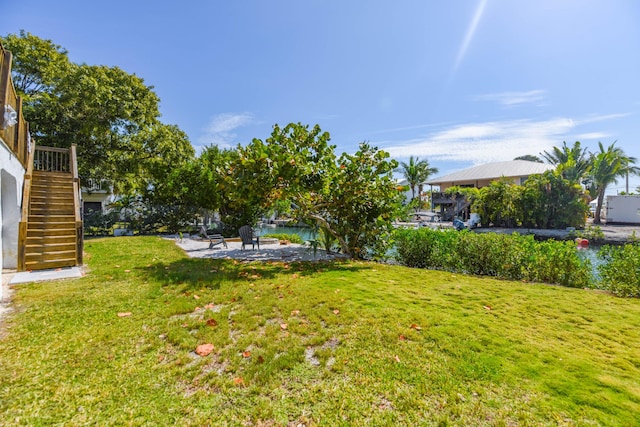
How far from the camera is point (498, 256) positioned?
22.6ft

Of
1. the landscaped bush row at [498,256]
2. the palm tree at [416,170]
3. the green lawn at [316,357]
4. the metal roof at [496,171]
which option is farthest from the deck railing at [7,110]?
the palm tree at [416,170]

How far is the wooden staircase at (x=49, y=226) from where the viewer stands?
20.8 ft

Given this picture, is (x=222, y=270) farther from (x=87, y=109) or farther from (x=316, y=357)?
(x=87, y=109)

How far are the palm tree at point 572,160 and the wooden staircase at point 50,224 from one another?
3049 centimetres

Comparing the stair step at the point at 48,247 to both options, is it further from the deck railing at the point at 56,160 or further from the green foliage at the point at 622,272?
the green foliage at the point at 622,272

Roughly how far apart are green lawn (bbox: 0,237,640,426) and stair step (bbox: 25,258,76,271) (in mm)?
1562

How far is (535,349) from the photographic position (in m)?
2.99

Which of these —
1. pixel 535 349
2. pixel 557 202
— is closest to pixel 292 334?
pixel 535 349

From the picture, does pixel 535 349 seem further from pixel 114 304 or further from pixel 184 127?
pixel 184 127

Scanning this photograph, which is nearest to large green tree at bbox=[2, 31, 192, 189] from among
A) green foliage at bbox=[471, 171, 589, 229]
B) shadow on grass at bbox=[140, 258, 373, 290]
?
shadow on grass at bbox=[140, 258, 373, 290]

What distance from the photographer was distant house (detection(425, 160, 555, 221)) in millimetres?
32719

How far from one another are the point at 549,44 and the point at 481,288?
7739mm

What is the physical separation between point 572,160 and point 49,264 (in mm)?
33477

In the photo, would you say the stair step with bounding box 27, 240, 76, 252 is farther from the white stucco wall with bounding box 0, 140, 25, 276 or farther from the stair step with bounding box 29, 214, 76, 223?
the stair step with bounding box 29, 214, 76, 223
